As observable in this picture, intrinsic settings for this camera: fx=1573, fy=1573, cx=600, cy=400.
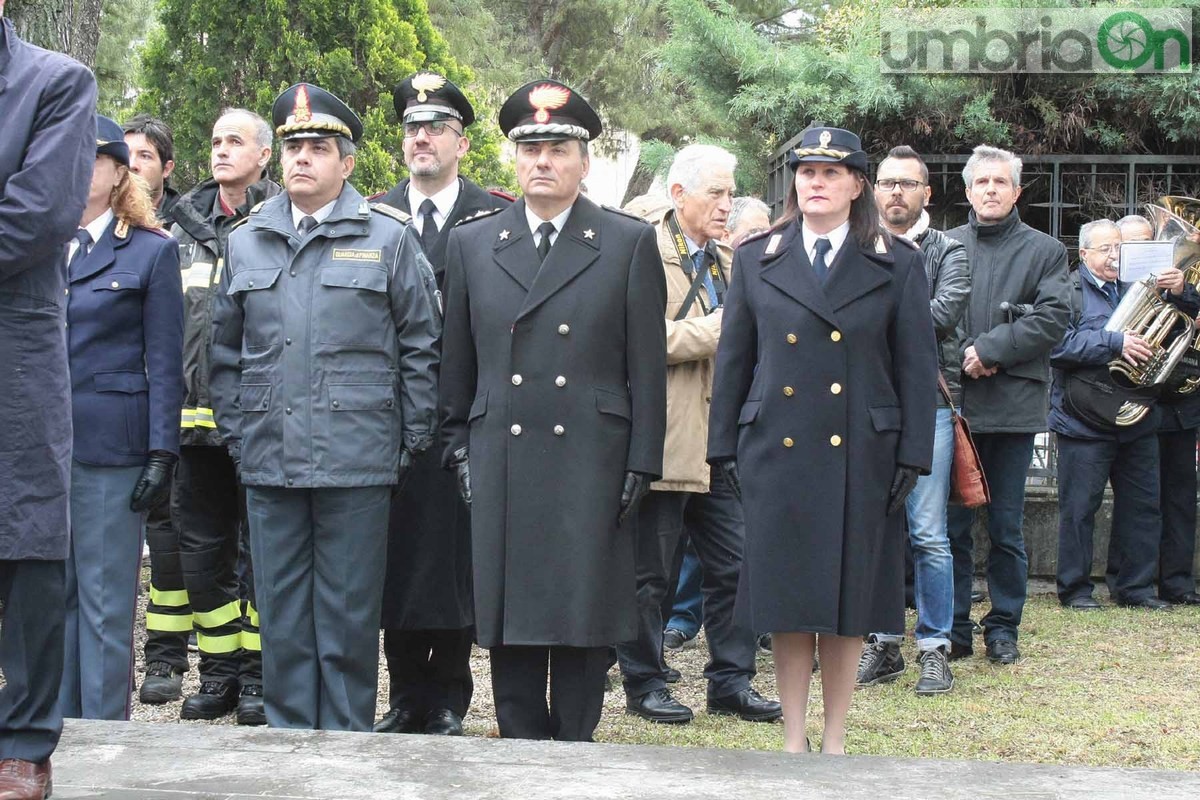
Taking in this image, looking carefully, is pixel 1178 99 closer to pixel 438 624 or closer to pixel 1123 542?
pixel 1123 542

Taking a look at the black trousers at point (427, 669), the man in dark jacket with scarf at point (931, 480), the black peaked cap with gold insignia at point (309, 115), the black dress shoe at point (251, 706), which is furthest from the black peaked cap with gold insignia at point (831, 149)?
the black dress shoe at point (251, 706)

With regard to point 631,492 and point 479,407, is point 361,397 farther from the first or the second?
point 631,492

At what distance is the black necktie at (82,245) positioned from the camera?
5.18 meters

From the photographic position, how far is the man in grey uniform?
15.8 feet

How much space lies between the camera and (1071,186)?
991 cm

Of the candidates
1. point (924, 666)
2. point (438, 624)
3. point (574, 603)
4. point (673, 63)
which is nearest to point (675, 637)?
point (924, 666)

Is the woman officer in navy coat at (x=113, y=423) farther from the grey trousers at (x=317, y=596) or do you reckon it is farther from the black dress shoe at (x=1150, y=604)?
the black dress shoe at (x=1150, y=604)

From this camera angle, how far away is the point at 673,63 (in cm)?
1148

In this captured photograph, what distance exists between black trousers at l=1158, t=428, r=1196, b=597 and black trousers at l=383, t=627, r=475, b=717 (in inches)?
182

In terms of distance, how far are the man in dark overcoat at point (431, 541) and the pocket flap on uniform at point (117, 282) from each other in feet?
3.43

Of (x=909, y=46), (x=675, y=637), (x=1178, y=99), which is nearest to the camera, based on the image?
(x=675, y=637)

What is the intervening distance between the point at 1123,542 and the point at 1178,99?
10.2 ft

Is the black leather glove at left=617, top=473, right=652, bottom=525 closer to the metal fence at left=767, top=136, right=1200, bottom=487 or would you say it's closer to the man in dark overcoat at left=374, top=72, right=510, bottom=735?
the man in dark overcoat at left=374, top=72, right=510, bottom=735

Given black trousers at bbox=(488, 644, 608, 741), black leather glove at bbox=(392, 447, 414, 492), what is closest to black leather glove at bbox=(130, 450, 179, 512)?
black leather glove at bbox=(392, 447, 414, 492)
